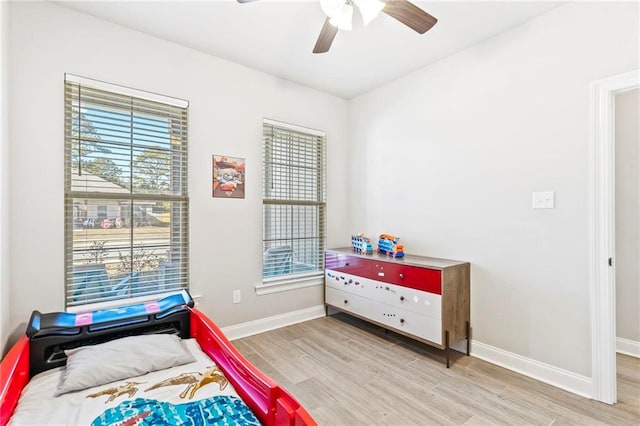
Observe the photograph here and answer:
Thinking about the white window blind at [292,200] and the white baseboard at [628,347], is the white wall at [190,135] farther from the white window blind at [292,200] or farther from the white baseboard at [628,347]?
the white baseboard at [628,347]

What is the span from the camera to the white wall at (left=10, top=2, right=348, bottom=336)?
2.08 metres

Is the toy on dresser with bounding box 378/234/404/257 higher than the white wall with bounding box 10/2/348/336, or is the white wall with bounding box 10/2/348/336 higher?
the white wall with bounding box 10/2/348/336

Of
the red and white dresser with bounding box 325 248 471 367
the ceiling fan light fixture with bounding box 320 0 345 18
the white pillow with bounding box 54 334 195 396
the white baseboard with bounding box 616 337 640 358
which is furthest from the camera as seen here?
the white baseboard with bounding box 616 337 640 358

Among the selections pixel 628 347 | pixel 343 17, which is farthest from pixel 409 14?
pixel 628 347

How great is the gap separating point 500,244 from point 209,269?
2529 mm

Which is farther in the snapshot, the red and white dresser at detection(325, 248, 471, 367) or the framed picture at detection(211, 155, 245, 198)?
the framed picture at detection(211, 155, 245, 198)

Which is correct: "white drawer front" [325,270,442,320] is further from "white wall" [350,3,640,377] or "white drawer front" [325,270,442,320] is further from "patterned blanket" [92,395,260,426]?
"patterned blanket" [92,395,260,426]

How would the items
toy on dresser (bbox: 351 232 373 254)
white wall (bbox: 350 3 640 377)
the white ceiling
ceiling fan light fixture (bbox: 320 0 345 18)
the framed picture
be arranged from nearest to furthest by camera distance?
ceiling fan light fixture (bbox: 320 0 345 18)
white wall (bbox: 350 3 640 377)
the white ceiling
the framed picture
toy on dresser (bbox: 351 232 373 254)

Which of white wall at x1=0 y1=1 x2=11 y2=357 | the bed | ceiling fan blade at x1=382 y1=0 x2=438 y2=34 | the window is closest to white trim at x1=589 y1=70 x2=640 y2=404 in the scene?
ceiling fan blade at x1=382 y1=0 x2=438 y2=34

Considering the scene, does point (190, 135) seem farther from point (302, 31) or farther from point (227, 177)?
point (302, 31)

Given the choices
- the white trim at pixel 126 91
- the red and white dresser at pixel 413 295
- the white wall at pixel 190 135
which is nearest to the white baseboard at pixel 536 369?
the red and white dresser at pixel 413 295

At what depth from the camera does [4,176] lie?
1.88 metres

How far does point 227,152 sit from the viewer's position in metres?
2.98

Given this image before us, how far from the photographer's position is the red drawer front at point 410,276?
2479mm
